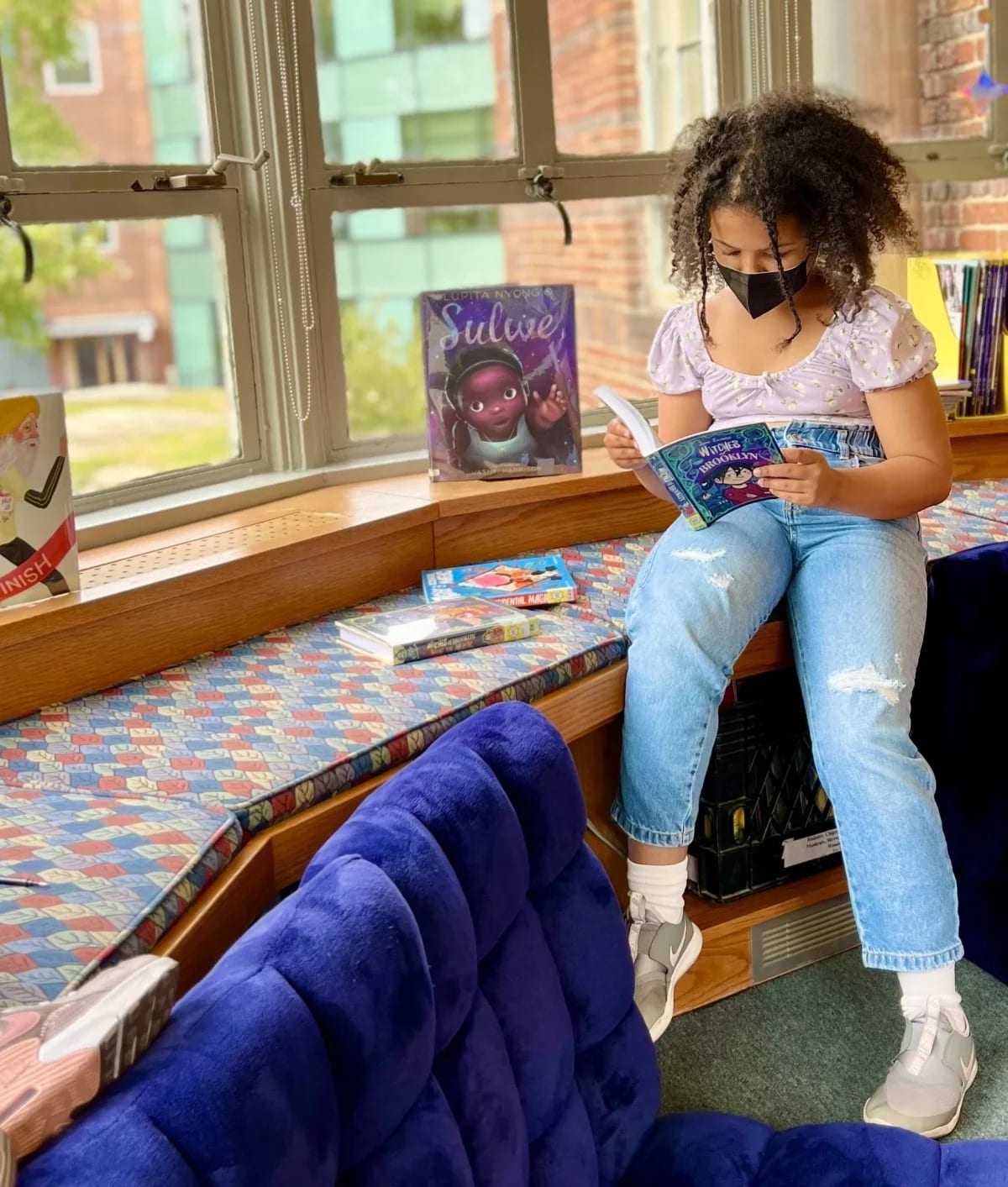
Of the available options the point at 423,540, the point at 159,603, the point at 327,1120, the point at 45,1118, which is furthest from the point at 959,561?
the point at 45,1118

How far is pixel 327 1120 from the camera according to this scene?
2.95ft

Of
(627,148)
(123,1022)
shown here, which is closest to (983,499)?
(627,148)

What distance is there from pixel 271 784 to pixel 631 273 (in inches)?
65.1

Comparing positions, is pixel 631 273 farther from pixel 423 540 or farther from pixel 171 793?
pixel 171 793

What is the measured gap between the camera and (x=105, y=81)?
212 centimetres

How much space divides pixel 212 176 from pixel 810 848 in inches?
56.0

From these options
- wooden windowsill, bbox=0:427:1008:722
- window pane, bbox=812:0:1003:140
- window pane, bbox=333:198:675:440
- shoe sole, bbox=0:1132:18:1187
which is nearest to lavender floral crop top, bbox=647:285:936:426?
wooden windowsill, bbox=0:427:1008:722

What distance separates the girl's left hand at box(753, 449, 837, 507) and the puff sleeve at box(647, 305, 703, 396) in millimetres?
307

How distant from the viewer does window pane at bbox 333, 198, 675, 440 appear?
8.10 ft

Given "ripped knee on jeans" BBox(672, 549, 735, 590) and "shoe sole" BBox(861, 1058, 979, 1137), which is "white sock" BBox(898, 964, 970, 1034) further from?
"ripped knee on jeans" BBox(672, 549, 735, 590)

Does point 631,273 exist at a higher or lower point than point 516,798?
higher

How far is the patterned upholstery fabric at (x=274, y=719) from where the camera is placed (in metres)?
1.50

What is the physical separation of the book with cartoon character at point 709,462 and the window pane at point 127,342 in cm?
77

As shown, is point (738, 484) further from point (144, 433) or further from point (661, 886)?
point (144, 433)
